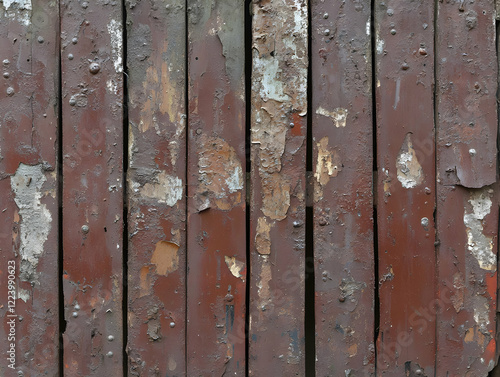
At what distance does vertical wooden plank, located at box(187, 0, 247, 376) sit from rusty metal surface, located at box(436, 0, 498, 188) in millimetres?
704

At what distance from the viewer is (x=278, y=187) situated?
1.46 m

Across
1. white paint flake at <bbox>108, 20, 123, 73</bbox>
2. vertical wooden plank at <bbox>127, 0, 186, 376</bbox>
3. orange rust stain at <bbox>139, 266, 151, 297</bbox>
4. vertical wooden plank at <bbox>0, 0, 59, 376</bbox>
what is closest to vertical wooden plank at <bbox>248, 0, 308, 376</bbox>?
vertical wooden plank at <bbox>127, 0, 186, 376</bbox>

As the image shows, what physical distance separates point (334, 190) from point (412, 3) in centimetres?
71

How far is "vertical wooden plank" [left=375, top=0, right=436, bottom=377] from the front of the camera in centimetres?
145

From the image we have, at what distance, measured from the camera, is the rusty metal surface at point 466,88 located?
1.45 m

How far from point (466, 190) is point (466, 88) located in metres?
0.36

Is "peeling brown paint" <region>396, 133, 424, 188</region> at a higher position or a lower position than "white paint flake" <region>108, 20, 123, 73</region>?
lower

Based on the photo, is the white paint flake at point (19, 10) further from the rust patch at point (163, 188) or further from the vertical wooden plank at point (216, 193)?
the rust patch at point (163, 188)

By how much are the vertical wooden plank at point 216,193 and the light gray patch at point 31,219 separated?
517 millimetres

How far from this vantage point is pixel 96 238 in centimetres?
146

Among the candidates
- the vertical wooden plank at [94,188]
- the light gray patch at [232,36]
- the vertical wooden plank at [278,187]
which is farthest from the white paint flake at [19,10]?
the vertical wooden plank at [278,187]

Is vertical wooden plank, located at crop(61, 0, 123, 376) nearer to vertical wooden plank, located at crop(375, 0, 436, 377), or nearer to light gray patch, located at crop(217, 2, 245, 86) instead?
light gray patch, located at crop(217, 2, 245, 86)

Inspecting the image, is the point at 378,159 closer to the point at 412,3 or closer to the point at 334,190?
the point at 334,190
